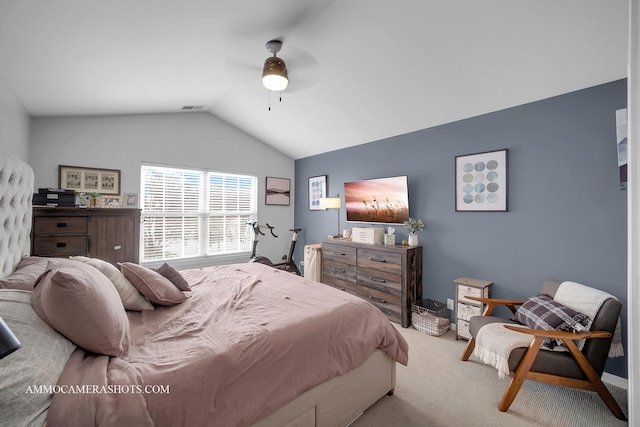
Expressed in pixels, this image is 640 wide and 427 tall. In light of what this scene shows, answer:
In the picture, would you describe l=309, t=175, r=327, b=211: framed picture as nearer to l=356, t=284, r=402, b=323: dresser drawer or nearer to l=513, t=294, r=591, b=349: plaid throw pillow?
l=356, t=284, r=402, b=323: dresser drawer

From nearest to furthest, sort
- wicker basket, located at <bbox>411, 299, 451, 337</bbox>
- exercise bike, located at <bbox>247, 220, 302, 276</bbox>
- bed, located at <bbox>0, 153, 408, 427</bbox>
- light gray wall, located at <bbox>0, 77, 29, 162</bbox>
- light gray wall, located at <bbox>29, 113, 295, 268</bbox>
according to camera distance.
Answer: bed, located at <bbox>0, 153, 408, 427</bbox> < light gray wall, located at <bbox>0, 77, 29, 162</bbox> < wicker basket, located at <bbox>411, 299, 451, 337</bbox> < light gray wall, located at <bbox>29, 113, 295, 268</bbox> < exercise bike, located at <bbox>247, 220, 302, 276</bbox>

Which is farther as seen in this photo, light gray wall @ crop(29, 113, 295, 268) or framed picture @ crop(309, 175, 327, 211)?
framed picture @ crop(309, 175, 327, 211)

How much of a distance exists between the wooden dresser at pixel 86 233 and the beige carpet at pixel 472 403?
285 centimetres

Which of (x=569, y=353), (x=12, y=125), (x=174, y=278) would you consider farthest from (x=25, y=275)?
(x=569, y=353)

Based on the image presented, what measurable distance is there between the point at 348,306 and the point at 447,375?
4.05 ft

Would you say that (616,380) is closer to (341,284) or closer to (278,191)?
(341,284)

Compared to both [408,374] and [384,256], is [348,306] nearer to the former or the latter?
[408,374]

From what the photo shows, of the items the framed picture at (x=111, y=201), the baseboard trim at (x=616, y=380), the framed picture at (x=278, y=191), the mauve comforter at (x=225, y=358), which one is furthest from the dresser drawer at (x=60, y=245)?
the baseboard trim at (x=616, y=380)

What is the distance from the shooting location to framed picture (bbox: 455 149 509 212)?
280 cm

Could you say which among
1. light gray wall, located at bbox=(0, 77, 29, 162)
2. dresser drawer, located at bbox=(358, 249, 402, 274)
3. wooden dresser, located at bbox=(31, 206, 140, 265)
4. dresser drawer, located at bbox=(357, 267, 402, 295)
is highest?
light gray wall, located at bbox=(0, 77, 29, 162)

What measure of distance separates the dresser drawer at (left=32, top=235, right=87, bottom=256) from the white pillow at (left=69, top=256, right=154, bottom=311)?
1252 mm

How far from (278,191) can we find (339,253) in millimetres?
2026

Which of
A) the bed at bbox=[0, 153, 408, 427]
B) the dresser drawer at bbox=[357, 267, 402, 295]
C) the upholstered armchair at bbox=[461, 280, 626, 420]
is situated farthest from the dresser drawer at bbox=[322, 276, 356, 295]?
the upholstered armchair at bbox=[461, 280, 626, 420]

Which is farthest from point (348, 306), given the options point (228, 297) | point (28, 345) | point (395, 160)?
point (395, 160)
